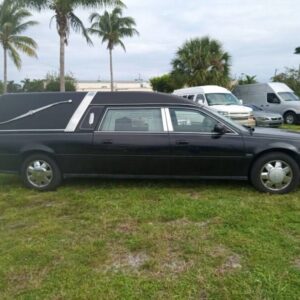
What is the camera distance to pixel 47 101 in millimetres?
6402

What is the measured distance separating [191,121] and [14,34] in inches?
1040

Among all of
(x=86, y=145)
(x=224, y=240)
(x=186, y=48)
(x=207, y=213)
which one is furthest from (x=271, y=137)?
(x=186, y=48)

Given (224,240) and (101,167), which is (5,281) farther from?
(101,167)

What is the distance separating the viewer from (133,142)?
6.03 meters

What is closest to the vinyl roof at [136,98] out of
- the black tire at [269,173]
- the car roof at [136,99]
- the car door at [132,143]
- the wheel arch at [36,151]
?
the car roof at [136,99]

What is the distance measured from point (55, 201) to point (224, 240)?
8.93 feet

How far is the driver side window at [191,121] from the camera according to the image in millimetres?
6020

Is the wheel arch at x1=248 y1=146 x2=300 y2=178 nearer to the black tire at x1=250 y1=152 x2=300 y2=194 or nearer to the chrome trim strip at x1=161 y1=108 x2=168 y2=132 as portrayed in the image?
the black tire at x1=250 y1=152 x2=300 y2=194

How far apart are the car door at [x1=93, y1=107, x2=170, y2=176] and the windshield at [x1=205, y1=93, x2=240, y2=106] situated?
1106 cm

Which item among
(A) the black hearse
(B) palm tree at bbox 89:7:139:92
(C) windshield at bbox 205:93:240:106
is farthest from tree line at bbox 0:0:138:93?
(A) the black hearse

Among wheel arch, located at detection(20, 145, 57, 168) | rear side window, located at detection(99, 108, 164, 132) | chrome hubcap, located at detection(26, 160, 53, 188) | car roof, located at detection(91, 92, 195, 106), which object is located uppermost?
car roof, located at detection(91, 92, 195, 106)

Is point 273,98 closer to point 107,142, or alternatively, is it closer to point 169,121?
point 169,121

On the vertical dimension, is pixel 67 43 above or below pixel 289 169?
above

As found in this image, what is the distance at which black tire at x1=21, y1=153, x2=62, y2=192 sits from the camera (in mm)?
6246
